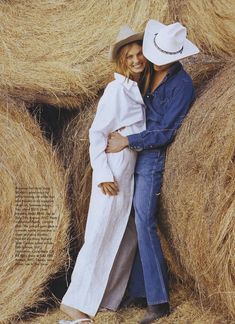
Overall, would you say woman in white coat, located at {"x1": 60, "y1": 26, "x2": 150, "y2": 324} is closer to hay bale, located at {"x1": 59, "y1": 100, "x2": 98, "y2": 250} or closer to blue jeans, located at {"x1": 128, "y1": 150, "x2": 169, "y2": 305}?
blue jeans, located at {"x1": 128, "y1": 150, "x2": 169, "y2": 305}

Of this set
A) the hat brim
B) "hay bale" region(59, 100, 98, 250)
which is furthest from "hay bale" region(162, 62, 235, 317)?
"hay bale" region(59, 100, 98, 250)

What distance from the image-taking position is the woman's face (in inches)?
134

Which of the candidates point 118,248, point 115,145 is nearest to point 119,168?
point 115,145

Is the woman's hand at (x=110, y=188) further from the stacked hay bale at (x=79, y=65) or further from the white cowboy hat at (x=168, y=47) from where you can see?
the white cowboy hat at (x=168, y=47)

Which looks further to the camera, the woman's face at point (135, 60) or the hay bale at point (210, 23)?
the hay bale at point (210, 23)

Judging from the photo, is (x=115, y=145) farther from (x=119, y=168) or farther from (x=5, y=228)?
(x=5, y=228)

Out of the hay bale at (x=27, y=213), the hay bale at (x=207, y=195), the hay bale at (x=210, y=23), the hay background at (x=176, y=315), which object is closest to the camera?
the hay bale at (x=207, y=195)

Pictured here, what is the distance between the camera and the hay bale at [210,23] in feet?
12.5

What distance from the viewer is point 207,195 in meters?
3.02

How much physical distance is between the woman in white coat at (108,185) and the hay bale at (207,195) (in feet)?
0.67

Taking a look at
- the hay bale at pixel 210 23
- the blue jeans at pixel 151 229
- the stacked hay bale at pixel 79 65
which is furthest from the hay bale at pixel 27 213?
the hay bale at pixel 210 23

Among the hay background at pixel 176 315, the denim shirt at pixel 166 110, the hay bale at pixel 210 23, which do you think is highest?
the hay bale at pixel 210 23

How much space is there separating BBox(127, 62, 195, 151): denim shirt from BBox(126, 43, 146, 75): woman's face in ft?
0.39

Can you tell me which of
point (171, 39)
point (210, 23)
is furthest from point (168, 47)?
point (210, 23)
